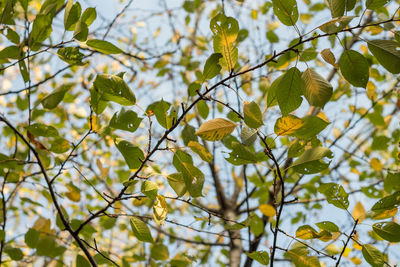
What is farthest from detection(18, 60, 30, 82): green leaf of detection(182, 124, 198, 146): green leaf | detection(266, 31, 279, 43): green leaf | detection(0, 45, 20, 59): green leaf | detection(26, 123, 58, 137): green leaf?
detection(266, 31, 279, 43): green leaf

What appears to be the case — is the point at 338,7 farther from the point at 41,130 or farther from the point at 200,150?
the point at 41,130

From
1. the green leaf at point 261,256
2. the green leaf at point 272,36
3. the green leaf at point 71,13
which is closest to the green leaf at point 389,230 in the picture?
the green leaf at point 261,256

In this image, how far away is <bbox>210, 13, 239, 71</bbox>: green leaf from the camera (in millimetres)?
647

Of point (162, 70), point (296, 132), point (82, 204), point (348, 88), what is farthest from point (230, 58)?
point (82, 204)

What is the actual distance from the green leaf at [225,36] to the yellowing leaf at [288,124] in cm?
16

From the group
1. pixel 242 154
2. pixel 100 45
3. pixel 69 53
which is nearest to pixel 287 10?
pixel 242 154

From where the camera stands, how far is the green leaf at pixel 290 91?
2.01 ft

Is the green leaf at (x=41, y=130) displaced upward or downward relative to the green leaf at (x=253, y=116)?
upward

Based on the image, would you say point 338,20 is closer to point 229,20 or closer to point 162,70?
point 229,20

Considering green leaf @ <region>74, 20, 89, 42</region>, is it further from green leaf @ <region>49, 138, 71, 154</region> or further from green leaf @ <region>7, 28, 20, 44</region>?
green leaf @ <region>49, 138, 71, 154</region>

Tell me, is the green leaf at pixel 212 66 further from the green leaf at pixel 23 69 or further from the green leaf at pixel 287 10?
the green leaf at pixel 23 69

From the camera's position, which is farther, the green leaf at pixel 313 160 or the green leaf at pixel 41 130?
the green leaf at pixel 41 130

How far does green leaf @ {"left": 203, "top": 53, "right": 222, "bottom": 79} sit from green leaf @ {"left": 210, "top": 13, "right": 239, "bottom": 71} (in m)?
0.01

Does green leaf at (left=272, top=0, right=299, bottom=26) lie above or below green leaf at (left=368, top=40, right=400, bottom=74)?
above
